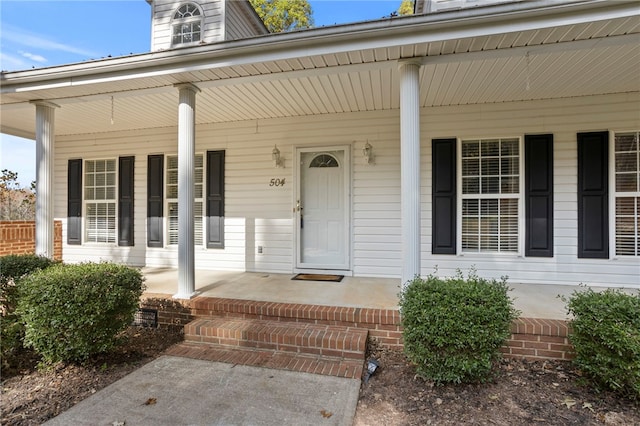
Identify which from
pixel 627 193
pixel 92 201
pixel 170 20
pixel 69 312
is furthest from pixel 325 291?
pixel 170 20

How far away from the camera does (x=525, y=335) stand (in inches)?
110

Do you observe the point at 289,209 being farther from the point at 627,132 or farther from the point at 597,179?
the point at 627,132

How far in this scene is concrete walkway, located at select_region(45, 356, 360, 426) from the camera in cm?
208

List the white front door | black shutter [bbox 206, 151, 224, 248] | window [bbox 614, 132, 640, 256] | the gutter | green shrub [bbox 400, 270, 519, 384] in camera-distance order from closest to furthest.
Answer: green shrub [bbox 400, 270, 519, 384] < the gutter < window [bbox 614, 132, 640, 256] < the white front door < black shutter [bbox 206, 151, 224, 248]

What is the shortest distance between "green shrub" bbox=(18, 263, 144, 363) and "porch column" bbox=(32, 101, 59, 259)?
1.70m

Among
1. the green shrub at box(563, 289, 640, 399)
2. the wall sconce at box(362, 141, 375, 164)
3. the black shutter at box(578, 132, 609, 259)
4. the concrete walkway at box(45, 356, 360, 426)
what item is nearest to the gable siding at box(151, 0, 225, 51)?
the wall sconce at box(362, 141, 375, 164)

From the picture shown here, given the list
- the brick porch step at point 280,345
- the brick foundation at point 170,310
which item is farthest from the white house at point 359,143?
the brick porch step at point 280,345

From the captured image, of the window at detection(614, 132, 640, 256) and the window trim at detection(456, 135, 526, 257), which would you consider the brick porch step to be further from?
the window at detection(614, 132, 640, 256)

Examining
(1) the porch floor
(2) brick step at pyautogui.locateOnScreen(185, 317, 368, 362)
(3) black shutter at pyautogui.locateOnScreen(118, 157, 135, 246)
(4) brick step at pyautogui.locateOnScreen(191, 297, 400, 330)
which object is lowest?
(2) brick step at pyautogui.locateOnScreen(185, 317, 368, 362)

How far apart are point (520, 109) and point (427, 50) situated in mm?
2220

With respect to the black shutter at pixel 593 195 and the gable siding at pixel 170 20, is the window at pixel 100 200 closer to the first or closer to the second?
the gable siding at pixel 170 20

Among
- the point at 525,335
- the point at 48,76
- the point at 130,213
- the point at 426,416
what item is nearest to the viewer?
the point at 426,416

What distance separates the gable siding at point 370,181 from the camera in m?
4.21

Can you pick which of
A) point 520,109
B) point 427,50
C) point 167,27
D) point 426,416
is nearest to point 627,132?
point 520,109
